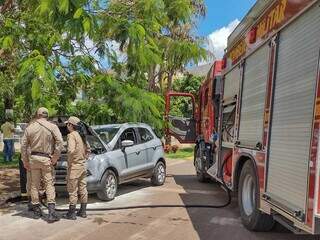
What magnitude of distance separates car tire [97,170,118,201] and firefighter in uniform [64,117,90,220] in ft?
4.95

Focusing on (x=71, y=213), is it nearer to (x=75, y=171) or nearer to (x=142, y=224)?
(x=75, y=171)

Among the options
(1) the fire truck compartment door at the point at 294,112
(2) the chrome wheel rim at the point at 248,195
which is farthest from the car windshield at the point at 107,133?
(1) the fire truck compartment door at the point at 294,112

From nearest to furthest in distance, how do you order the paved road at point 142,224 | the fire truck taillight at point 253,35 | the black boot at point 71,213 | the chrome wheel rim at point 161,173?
1. the paved road at point 142,224
2. the fire truck taillight at point 253,35
3. the black boot at point 71,213
4. the chrome wheel rim at point 161,173

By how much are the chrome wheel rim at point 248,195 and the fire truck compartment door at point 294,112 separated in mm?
1355

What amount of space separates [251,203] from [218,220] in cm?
103

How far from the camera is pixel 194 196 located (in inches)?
517

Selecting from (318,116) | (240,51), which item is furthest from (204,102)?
(318,116)

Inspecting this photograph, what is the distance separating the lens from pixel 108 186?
1205cm

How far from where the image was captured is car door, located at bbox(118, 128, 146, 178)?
13.1 metres

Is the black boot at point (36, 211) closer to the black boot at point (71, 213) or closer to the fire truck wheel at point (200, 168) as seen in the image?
the black boot at point (71, 213)

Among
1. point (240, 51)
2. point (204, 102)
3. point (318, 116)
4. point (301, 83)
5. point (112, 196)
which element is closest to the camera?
point (318, 116)

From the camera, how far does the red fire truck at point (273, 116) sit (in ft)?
20.2

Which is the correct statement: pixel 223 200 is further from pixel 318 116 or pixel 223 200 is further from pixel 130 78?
pixel 318 116

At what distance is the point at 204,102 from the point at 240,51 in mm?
6060
